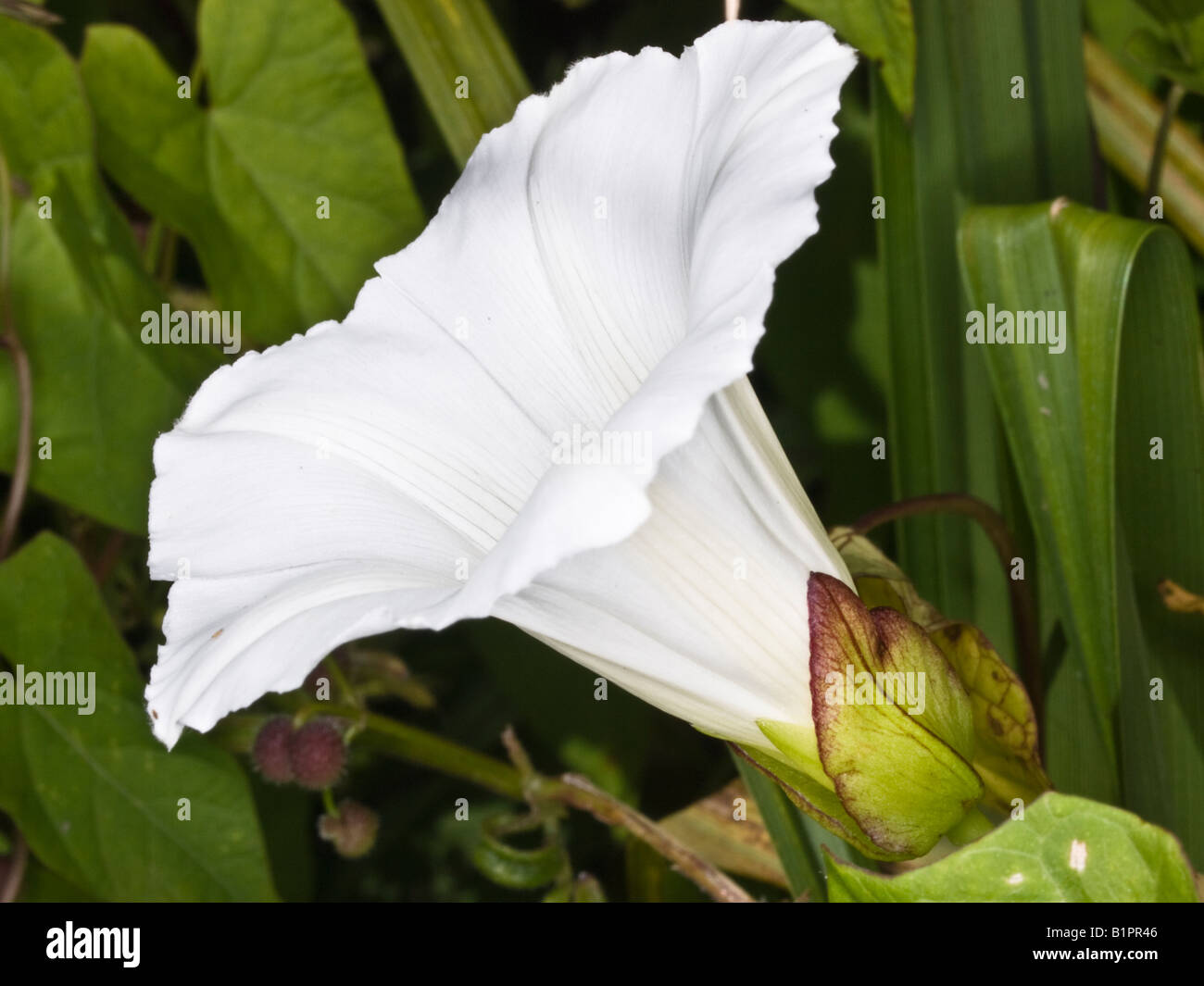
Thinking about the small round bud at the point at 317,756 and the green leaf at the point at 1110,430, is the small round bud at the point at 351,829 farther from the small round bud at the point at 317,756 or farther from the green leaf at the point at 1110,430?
the green leaf at the point at 1110,430

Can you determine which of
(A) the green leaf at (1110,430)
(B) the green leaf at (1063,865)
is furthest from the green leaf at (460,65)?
(B) the green leaf at (1063,865)

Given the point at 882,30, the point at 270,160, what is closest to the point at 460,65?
the point at 270,160

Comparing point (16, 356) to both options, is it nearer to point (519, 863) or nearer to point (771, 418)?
point (519, 863)

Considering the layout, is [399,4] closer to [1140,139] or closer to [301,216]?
[301,216]

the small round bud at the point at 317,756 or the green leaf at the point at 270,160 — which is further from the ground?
the green leaf at the point at 270,160

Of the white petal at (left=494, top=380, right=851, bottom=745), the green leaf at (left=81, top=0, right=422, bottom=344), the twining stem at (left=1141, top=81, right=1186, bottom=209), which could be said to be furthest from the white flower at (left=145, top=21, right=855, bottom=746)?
the twining stem at (left=1141, top=81, right=1186, bottom=209)

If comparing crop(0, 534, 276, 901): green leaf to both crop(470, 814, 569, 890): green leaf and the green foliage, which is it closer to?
the green foliage
